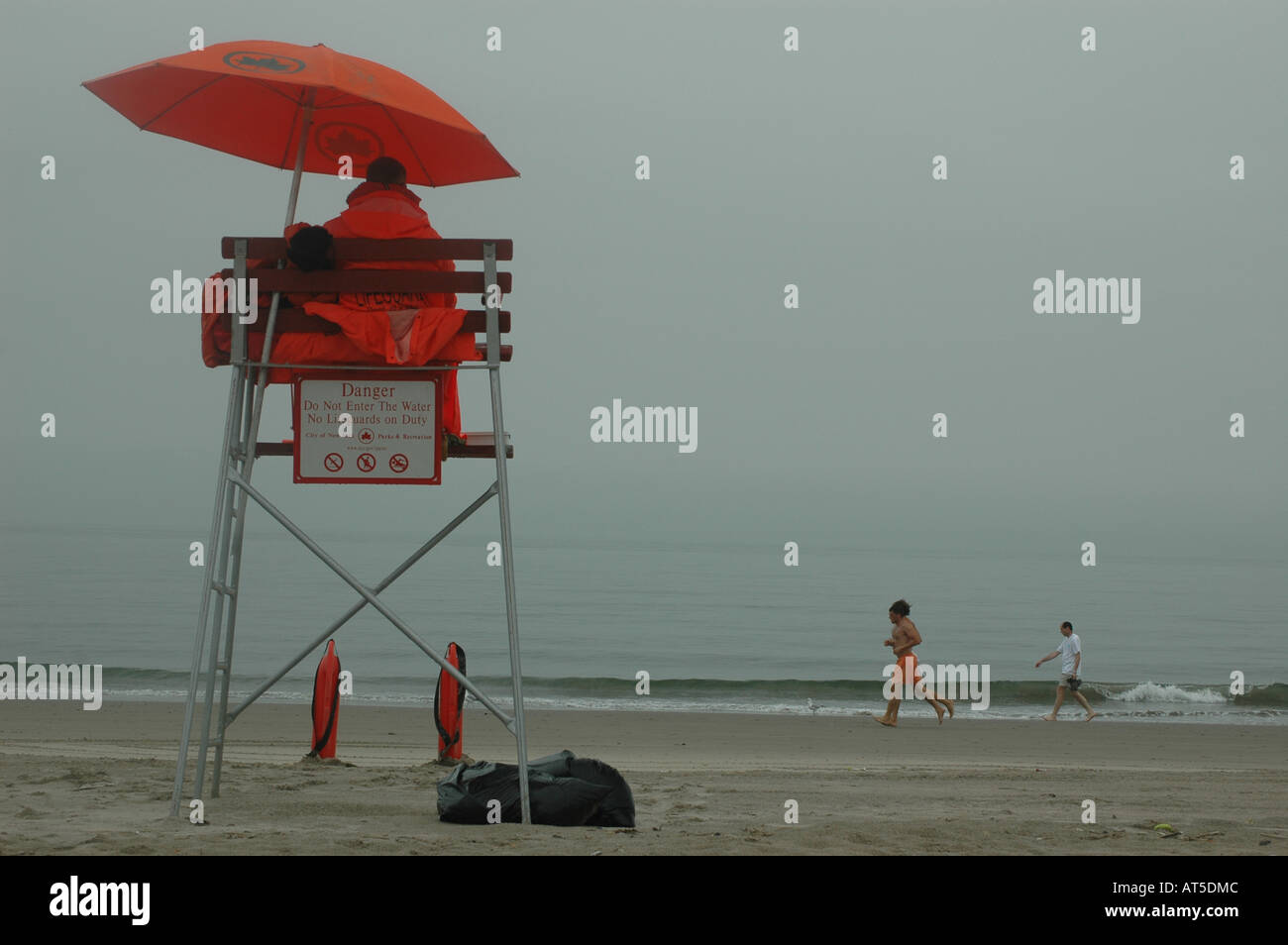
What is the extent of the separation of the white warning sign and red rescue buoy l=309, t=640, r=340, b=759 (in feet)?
12.3

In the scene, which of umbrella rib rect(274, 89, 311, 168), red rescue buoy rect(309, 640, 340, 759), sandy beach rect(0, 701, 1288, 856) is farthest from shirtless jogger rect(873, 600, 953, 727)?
umbrella rib rect(274, 89, 311, 168)

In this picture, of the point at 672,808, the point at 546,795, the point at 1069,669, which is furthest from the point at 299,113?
the point at 1069,669

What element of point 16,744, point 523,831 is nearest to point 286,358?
point 523,831

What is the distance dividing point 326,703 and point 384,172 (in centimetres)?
488

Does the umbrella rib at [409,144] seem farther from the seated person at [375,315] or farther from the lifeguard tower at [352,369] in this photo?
the lifeguard tower at [352,369]

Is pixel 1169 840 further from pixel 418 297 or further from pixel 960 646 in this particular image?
pixel 960 646

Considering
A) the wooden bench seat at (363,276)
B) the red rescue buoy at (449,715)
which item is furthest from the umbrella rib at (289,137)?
the red rescue buoy at (449,715)

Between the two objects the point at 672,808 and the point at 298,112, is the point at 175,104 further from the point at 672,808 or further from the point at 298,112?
the point at 672,808

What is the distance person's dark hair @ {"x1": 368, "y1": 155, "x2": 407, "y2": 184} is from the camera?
5.29 metres

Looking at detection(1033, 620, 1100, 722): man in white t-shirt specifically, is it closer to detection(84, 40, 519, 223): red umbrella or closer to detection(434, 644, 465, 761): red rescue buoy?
detection(434, 644, 465, 761): red rescue buoy

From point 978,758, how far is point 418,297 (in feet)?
33.7

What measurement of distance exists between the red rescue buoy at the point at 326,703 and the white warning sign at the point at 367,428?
3764 mm

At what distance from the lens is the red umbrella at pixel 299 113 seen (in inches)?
208

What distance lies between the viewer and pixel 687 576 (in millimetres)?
62344
